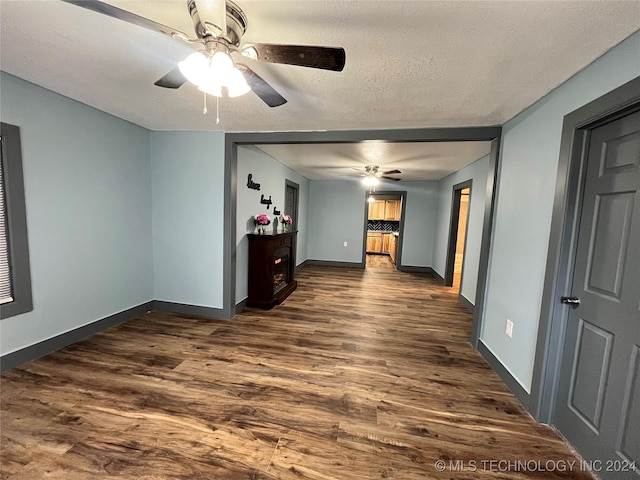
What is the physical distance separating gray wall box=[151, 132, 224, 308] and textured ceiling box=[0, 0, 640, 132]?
734 mm

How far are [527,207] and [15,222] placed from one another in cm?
404

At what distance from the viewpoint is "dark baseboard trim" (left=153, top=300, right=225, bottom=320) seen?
10.3ft

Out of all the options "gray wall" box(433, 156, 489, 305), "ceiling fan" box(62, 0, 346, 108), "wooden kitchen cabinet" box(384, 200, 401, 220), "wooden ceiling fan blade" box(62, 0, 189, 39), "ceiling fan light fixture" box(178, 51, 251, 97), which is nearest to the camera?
"wooden ceiling fan blade" box(62, 0, 189, 39)

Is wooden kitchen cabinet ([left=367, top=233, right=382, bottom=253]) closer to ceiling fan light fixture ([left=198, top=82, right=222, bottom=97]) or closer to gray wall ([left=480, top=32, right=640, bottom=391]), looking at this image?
gray wall ([left=480, top=32, right=640, bottom=391])

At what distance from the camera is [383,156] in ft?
12.3

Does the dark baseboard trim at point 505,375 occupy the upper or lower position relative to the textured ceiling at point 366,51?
lower

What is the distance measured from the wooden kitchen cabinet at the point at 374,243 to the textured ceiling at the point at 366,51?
6.67m

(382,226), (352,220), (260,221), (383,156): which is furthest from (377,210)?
(260,221)

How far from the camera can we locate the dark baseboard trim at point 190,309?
3.14m

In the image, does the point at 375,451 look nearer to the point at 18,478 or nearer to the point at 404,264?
the point at 18,478

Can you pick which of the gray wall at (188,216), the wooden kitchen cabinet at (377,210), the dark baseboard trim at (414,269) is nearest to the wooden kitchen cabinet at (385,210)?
the wooden kitchen cabinet at (377,210)

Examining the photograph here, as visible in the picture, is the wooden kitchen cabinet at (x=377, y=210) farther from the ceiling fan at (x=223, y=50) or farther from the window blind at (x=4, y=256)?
the window blind at (x=4, y=256)

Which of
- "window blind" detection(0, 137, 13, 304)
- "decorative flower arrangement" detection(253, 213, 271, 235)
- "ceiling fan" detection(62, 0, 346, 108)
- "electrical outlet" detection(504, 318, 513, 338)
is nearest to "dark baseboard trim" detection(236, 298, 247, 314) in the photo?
"decorative flower arrangement" detection(253, 213, 271, 235)

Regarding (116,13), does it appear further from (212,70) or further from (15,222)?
(15,222)
